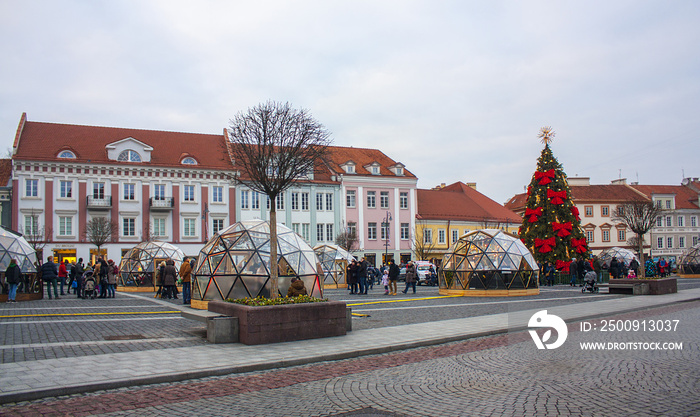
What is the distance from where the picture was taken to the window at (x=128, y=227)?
161 feet

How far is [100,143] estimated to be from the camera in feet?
167

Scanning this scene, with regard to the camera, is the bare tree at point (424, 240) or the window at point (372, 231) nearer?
the bare tree at point (424, 240)

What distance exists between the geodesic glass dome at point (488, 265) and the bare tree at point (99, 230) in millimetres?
27838

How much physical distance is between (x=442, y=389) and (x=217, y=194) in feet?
158

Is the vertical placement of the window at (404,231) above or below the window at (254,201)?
below

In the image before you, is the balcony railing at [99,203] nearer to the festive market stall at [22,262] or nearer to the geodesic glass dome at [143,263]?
the geodesic glass dome at [143,263]

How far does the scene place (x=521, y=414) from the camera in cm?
607

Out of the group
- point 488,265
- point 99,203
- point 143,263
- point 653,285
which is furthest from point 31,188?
point 653,285

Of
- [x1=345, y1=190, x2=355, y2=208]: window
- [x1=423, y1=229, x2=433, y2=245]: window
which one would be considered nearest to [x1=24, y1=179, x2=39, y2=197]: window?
[x1=345, y1=190, x2=355, y2=208]: window

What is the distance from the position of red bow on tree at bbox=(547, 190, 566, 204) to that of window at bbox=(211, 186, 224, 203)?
1209 inches

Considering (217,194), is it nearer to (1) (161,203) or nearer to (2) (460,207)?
(1) (161,203)

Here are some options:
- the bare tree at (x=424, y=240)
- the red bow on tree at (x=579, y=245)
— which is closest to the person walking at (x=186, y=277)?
the red bow on tree at (x=579, y=245)

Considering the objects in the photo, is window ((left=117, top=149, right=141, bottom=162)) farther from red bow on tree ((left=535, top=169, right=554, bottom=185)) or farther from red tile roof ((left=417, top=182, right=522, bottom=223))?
red bow on tree ((left=535, top=169, right=554, bottom=185))

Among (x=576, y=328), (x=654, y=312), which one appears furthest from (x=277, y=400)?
(x=654, y=312)
